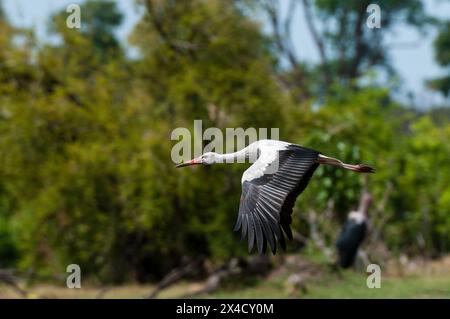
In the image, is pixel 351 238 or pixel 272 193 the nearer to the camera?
pixel 272 193

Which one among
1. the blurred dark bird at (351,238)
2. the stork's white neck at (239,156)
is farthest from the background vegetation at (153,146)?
the stork's white neck at (239,156)

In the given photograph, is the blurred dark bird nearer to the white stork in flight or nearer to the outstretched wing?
the white stork in flight

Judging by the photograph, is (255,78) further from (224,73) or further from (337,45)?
(337,45)

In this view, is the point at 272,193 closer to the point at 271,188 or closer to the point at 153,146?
the point at 271,188

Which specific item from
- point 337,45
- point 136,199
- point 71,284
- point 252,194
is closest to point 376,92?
point 136,199

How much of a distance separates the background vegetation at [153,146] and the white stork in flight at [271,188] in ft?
15.2

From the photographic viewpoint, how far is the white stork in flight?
6.34m

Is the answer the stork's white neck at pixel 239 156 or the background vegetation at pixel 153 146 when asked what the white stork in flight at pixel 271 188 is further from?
the background vegetation at pixel 153 146

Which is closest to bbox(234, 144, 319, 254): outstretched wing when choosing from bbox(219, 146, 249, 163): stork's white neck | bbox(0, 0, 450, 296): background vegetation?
→ bbox(219, 146, 249, 163): stork's white neck

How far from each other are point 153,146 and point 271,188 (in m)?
6.13

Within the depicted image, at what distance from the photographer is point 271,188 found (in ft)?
22.2

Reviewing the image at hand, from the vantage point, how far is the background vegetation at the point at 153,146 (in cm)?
1286

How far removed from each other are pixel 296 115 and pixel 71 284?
4535 millimetres

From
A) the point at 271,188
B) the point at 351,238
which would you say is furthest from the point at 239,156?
the point at 351,238
